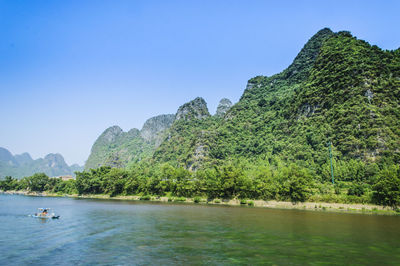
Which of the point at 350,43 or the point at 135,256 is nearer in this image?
the point at 135,256

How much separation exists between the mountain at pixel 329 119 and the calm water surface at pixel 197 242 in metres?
40.7

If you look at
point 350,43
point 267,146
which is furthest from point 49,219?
point 350,43

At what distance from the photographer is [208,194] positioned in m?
68.6

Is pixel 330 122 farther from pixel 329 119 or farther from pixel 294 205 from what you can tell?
pixel 294 205

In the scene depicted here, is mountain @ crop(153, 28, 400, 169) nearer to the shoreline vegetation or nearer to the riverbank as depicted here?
the shoreline vegetation

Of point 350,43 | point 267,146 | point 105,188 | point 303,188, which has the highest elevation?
point 350,43

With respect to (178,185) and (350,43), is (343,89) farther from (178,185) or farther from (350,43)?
(178,185)

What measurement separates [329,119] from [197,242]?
76.8 meters

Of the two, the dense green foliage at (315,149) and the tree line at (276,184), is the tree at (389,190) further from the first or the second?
the dense green foliage at (315,149)

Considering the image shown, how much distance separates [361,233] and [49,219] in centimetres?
4298

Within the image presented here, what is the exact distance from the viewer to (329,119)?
3329 inches

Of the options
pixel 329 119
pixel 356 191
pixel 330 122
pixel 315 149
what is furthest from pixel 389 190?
pixel 329 119

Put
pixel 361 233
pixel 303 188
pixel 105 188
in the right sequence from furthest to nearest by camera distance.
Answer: pixel 105 188 < pixel 303 188 < pixel 361 233

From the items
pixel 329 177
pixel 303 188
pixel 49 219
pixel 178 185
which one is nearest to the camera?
pixel 49 219
